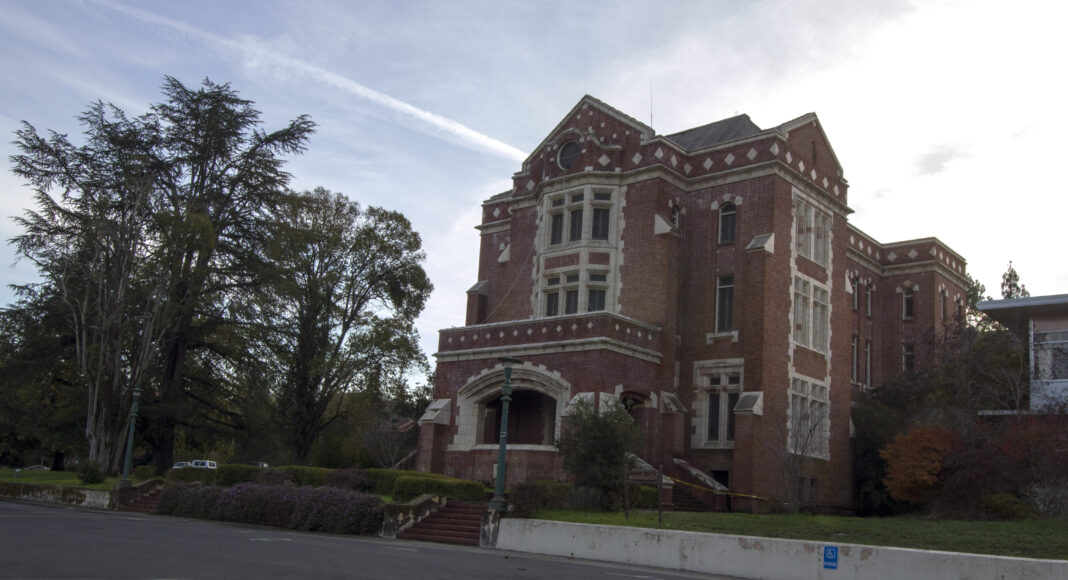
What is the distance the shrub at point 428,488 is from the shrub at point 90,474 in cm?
1589

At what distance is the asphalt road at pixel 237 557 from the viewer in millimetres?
11984

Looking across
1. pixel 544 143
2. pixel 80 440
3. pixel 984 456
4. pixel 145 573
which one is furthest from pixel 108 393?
pixel 984 456

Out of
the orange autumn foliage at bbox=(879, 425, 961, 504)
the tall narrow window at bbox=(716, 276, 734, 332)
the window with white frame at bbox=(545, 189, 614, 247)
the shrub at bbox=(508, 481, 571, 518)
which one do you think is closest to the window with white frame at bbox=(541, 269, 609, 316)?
the window with white frame at bbox=(545, 189, 614, 247)

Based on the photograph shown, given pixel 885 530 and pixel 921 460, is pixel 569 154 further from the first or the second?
pixel 885 530

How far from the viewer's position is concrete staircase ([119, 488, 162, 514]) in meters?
30.3

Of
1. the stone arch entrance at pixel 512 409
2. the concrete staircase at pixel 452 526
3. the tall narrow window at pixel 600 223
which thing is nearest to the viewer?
the concrete staircase at pixel 452 526

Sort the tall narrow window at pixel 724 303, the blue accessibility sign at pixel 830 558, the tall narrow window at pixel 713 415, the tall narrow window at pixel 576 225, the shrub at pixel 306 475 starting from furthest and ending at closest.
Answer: the tall narrow window at pixel 576 225 < the tall narrow window at pixel 724 303 < the tall narrow window at pixel 713 415 < the shrub at pixel 306 475 < the blue accessibility sign at pixel 830 558

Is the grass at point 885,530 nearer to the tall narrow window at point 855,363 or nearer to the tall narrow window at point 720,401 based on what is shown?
the tall narrow window at point 720,401

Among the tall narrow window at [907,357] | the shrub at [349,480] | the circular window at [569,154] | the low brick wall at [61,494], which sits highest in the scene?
the circular window at [569,154]

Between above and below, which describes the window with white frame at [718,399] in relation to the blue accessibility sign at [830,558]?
above

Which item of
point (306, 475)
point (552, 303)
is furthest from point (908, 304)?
point (306, 475)

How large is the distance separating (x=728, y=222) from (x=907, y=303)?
44.3 feet

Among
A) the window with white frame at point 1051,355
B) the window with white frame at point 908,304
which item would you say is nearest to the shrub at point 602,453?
the window with white frame at point 1051,355

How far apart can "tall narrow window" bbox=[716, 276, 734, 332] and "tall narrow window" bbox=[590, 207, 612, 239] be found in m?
4.37
